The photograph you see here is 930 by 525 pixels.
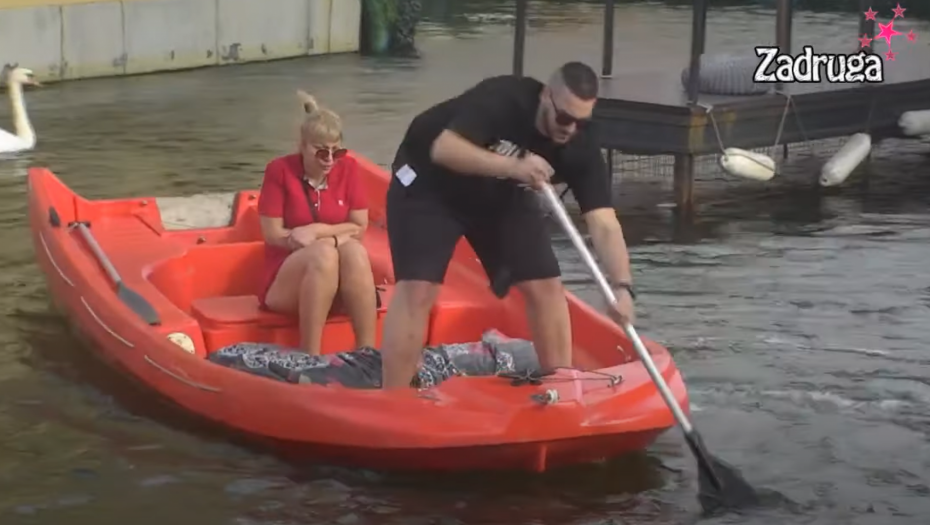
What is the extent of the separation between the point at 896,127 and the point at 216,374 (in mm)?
6812

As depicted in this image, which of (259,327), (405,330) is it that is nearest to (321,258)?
(259,327)

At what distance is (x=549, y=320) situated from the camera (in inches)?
231

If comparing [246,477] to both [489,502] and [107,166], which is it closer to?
[489,502]

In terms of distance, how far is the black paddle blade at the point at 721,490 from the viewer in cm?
554

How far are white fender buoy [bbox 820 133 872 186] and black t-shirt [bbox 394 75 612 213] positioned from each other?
5891 millimetres

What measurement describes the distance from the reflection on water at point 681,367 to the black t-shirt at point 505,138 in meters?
1.03

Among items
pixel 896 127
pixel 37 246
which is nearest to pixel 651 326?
pixel 37 246

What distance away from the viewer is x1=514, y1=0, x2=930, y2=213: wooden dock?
10.3 metres

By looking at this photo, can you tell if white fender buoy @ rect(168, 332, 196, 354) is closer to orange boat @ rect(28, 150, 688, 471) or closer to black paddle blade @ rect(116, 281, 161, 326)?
orange boat @ rect(28, 150, 688, 471)

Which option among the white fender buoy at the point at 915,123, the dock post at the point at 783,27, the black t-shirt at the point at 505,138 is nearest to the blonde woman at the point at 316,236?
the black t-shirt at the point at 505,138

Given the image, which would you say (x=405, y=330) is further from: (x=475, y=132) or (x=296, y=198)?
(x=296, y=198)

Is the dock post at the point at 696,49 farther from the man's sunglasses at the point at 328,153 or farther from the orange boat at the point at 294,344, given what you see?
the man's sunglasses at the point at 328,153

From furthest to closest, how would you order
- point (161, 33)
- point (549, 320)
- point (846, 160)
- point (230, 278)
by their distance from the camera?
point (161, 33), point (846, 160), point (230, 278), point (549, 320)

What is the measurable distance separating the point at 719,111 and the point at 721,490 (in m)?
5.12
